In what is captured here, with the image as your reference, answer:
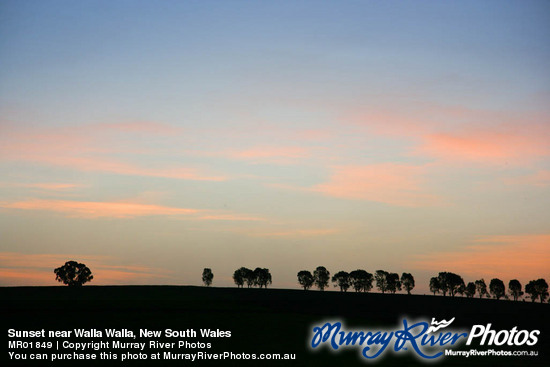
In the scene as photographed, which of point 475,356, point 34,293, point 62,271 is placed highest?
point 62,271

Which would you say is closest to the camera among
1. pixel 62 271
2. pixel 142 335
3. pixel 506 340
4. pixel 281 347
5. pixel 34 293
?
pixel 281 347

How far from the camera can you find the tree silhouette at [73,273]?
193625 mm

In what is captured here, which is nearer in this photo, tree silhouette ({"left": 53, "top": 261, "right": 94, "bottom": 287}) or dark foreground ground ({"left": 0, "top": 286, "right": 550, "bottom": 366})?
dark foreground ground ({"left": 0, "top": 286, "right": 550, "bottom": 366})

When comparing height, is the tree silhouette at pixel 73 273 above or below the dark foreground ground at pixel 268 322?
above

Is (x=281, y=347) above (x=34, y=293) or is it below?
below

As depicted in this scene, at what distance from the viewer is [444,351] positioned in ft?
157

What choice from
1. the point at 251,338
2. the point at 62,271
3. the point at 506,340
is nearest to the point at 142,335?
the point at 251,338

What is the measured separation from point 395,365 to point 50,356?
76.1ft

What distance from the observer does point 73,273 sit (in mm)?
195750

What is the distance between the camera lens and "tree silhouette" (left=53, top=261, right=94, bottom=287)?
635ft

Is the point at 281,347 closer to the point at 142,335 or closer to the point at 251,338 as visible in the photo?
the point at 251,338

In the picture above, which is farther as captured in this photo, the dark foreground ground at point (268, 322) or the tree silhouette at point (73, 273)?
the tree silhouette at point (73, 273)

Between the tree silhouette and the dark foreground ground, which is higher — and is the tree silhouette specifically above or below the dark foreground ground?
above

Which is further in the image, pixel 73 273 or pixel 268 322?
pixel 73 273
